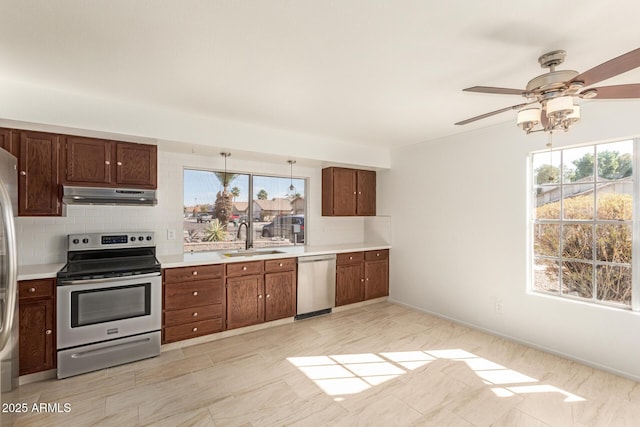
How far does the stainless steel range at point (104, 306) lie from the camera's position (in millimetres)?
2674

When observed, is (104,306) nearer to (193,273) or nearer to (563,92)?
(193,273)

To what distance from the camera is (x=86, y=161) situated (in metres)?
2.95

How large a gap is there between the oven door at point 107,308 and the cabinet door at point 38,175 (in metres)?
0.73

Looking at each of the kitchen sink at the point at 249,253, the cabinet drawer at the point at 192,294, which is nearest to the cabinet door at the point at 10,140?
the cabinet drawer at the point at 192,294

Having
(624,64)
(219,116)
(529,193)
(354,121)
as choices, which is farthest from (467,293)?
(219,116)

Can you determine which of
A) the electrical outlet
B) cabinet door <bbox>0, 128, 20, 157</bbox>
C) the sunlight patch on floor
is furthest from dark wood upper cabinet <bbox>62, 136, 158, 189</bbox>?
Result: the sunlight patch on floor

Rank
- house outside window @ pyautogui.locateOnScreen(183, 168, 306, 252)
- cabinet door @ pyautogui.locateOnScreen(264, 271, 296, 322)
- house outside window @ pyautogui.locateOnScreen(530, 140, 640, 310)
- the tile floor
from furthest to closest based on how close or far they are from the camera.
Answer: house outside window @ pyautogui.locateOnScreen(183, 168, 306, 252) < cabinet door @ pyautogui.locateOnScreen(264, 271, 296, 322) < house outside window @ pyautogui.locateOnScreen(530, 140, 640, 310) < the tile floor

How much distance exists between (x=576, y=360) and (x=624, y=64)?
2805mm

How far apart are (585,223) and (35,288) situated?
16.5 ft

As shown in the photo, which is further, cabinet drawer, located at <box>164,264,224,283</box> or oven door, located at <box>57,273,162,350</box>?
cabinet drawer, located at <box>164,264,224,283</box>

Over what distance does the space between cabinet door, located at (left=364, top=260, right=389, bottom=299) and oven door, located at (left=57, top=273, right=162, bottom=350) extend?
9.50 feet

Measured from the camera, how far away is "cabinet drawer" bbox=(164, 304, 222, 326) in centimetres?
320

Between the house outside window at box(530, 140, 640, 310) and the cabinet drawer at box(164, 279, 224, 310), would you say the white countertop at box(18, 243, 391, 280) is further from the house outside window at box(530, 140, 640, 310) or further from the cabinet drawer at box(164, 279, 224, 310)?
the house outside window at box(530, 140, 640, 310)

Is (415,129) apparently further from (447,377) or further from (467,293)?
(447,377)
